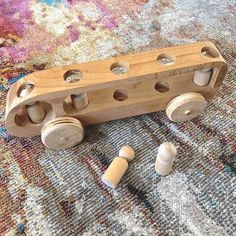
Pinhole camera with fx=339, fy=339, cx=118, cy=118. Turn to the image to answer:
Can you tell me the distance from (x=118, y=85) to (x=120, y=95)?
86mm

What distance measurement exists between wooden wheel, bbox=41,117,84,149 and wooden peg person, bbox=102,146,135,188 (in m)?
0.11

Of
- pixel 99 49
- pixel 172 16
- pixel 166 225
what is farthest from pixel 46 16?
pixel 166 225

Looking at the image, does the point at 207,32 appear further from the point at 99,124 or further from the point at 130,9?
the point at 99,124

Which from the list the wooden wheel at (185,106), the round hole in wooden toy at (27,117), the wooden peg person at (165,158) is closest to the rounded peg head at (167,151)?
the wooden peg person at (165,158)

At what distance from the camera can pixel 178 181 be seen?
2.42ft

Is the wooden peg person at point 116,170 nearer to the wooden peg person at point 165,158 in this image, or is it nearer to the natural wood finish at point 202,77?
the wooden peg person at point 165,158

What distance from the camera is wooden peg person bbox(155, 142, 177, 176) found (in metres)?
0.67

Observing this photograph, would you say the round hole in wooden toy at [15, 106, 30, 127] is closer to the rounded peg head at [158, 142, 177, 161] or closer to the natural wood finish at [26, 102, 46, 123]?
the natural wood finish at [26, 102, 46, 123]

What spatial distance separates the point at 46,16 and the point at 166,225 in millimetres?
809

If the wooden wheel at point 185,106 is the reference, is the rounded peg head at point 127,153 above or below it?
below

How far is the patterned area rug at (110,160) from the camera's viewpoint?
0.68m

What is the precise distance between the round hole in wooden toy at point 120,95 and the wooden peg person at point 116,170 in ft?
0.43

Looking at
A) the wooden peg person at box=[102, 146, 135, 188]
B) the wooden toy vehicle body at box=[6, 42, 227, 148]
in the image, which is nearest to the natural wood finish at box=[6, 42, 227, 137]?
the wooden toy vehicle body at box=[6, 42, 227, 148]

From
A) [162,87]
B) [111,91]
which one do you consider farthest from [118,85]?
[162,87]
